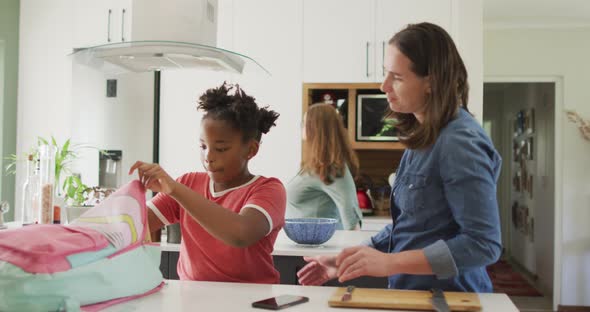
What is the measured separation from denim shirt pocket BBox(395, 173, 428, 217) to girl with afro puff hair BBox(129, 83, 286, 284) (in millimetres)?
338

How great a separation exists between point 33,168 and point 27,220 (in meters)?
0.23

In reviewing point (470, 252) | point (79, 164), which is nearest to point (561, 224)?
point (79, 164)

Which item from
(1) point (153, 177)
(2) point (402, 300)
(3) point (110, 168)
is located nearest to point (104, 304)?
(1) point (153, 177)

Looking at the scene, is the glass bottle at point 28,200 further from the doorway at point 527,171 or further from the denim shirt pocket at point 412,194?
the doorway at point 527,171

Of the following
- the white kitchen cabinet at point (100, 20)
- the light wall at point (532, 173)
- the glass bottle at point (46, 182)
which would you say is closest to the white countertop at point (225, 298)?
the glass bottle at point (46, 182)

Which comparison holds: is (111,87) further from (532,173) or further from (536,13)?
(532,173)

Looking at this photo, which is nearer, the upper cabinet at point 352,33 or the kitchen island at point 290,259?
the kitchen island at point 290,259

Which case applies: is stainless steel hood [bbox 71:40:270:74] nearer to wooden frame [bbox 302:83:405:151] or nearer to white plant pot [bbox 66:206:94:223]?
white plant pot [bbox 66:206:94:223]

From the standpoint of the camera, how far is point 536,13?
5.42 meters

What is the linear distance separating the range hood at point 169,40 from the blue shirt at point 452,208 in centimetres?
64

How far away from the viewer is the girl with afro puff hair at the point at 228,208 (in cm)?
149

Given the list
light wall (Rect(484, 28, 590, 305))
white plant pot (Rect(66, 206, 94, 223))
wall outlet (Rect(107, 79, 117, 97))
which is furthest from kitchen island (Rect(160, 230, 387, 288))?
light wall (Rect(484, 28, 590, 305))

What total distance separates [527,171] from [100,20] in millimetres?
5027

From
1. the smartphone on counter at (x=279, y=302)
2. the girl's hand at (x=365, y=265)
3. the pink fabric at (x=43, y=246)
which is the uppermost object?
the pink fabric at (x=43, y=246)
